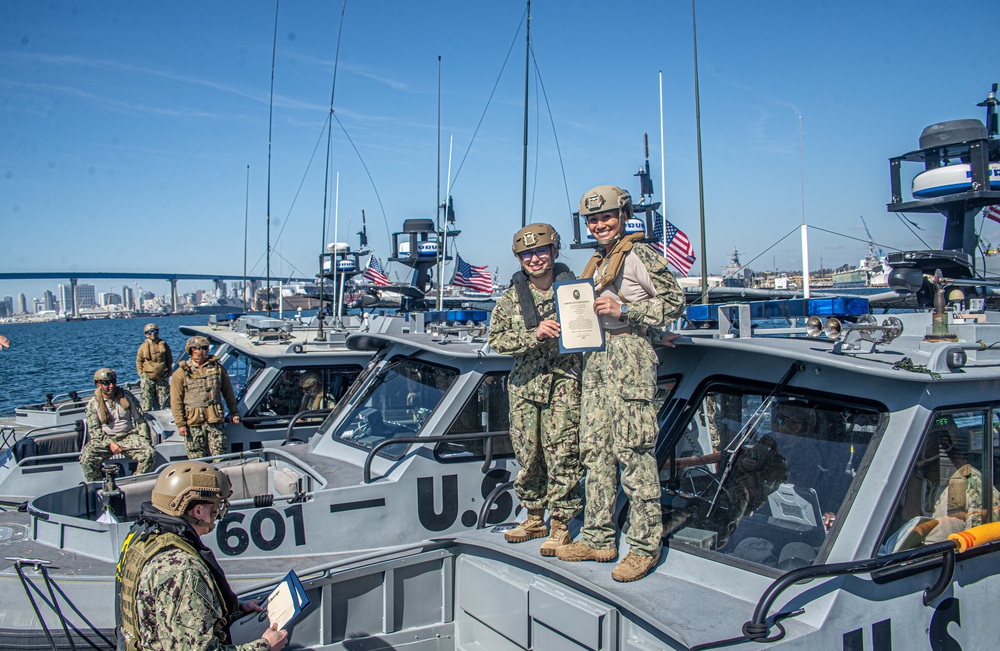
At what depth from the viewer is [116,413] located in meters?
8.83

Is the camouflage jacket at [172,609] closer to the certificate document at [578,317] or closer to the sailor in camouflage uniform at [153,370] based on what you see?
the certificate document at [578,317]

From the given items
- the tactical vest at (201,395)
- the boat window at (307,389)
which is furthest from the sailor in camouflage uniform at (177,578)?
the boat window at (307,389)

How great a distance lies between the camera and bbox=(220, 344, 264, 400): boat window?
10.5m

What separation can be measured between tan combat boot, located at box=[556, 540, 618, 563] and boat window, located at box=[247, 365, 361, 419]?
651 centimetres

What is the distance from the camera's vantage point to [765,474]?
4324mm

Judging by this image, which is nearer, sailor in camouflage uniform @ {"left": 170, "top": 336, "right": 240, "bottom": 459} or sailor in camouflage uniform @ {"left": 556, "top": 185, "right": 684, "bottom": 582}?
sailor in camouflage uniform @ {"left": 556, "top": 185, "right": 684, "bottom": 582}

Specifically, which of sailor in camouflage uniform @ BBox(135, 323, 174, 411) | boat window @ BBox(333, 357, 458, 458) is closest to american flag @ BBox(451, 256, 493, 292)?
sailor in camouflage uniform @ BBox(135, 323, 174, 411)

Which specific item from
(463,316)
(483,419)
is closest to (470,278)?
(463,316)

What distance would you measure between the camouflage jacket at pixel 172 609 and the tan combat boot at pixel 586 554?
1772mm

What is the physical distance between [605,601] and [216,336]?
937cm

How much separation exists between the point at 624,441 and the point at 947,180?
8.37 meters

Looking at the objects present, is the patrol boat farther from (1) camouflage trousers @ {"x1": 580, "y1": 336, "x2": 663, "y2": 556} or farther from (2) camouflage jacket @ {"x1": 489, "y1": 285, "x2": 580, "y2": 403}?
(2) camouflage jacket @ {"x1": 489, "y1": 285, "x2": 580, "y2": 403}

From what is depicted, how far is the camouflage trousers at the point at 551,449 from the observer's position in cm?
473

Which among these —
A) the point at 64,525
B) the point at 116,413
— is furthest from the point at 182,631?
the point at 116,413
